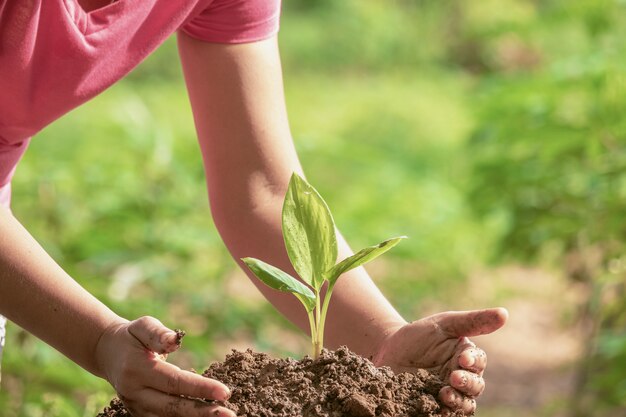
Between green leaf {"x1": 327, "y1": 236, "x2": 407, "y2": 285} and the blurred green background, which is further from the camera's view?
the blurred green background

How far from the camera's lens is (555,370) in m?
6.53

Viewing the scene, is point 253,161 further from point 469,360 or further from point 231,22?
point 469,360

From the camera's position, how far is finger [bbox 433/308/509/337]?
167 cm

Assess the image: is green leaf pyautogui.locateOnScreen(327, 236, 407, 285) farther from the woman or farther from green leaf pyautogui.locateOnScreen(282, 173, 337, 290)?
the woman

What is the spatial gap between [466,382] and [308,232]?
0.35 metres

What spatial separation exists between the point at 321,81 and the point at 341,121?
108 inches

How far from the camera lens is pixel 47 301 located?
1.64 meters

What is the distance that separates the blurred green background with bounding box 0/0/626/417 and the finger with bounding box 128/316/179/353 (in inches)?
44.3

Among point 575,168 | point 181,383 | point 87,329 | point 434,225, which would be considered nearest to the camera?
point 181,383

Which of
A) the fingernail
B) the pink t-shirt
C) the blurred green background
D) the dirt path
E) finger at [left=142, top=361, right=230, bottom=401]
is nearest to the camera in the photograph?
finger at [left=142, top=361, right=230, bottom=401]

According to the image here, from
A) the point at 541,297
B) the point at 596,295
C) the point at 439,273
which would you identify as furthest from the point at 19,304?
the point at 541,297

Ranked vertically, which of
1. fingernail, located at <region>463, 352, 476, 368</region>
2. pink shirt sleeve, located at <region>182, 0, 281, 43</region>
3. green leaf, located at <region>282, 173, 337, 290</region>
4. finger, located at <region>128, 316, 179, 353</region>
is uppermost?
pink shirt sleeve, located at <region>182, 0, 281, 43</region>

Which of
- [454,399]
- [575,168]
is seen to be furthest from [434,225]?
[454,399]

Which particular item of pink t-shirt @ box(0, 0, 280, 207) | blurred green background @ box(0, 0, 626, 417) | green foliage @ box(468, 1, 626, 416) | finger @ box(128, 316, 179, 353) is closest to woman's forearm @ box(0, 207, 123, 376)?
finger @ box(128, 316, 179, 353)
